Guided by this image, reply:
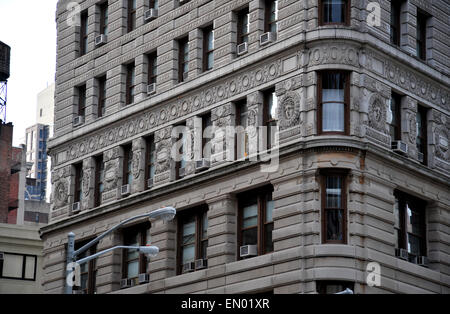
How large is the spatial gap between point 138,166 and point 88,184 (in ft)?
13.9

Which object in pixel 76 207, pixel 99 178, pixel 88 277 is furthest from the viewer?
pixel 76 207

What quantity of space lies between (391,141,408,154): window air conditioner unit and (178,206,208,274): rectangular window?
9011 millimetres

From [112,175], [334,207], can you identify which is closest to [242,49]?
[334,207]

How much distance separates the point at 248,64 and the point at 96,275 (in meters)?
14.1

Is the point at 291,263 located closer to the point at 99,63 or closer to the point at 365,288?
the point at 365,288

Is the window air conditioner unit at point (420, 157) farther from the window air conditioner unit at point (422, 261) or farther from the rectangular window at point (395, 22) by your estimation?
the rectangular window at point (395, 22)

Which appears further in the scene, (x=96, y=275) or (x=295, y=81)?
(x=96, y=275)

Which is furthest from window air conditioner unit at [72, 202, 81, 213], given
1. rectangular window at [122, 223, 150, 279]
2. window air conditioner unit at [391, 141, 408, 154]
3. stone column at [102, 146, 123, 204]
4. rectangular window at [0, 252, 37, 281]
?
window air conditioner unit at [391, 141, 408, 154]

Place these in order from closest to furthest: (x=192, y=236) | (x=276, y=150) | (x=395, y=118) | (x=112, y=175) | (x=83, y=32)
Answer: (x=276, y=150)
(x=395, y=118)
(x=192, y=236)
(x=112, y=175)
(x=83, y=32)

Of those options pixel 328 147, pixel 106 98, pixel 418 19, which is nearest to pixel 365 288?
pixel 328 147

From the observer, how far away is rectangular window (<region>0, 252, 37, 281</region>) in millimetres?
66750

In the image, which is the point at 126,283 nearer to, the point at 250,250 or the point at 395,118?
the point at 250,250

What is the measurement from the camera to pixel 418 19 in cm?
4866

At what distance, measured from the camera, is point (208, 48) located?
50.4m
